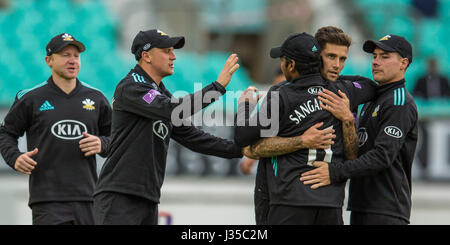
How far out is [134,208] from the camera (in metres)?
5.60

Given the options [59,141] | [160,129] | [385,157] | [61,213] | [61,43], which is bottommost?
[61,213]

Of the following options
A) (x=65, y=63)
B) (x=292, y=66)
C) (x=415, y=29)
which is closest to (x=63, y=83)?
(x=65, y=63)

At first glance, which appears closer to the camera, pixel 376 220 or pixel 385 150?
pixel 385 150

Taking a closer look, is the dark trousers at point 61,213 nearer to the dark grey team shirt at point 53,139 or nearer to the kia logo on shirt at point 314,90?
the dark grey team shirt at point 53,139

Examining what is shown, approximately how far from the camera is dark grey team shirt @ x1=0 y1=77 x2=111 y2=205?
6.35 meters

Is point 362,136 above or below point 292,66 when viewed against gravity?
below

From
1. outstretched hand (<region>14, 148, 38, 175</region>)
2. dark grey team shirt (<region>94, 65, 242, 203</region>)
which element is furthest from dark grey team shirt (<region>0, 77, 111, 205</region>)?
dark grey team shirt (<region>94, 65, 242, 203</region>)

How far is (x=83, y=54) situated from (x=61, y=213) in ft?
26.8

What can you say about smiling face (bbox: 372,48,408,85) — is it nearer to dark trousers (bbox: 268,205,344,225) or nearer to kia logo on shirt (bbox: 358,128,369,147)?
kia logo on shirt (bbox: 358,128,369,147)

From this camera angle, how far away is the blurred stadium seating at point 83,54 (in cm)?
1341

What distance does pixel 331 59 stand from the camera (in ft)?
17.8

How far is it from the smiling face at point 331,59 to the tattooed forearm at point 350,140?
1.27 feet

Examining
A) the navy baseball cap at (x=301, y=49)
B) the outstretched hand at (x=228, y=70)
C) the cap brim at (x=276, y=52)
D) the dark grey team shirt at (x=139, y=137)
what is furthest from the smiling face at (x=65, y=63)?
the navy baseball cap at (x=301, y=49)

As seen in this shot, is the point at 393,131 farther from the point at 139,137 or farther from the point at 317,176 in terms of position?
the point at 139,137
